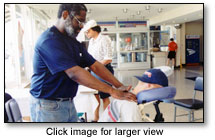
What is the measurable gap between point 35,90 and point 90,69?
1.73 ft

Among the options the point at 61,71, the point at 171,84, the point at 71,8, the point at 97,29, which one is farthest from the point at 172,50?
the point at 61,71

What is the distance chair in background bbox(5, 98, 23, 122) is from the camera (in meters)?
2.02

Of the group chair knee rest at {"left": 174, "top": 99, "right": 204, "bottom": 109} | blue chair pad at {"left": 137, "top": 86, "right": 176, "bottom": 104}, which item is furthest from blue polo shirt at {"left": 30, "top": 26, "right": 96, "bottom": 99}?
chair knee rest at {"left": 174, "top": 99, "right": 204, "bottom": 109}

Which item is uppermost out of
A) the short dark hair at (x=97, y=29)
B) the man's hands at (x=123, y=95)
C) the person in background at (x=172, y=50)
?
the short dark hair at (x=97, y=29)

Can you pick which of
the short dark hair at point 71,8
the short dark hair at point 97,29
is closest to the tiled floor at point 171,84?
the short dark hair at point 97,29

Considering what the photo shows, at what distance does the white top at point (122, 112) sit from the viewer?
1852 mm

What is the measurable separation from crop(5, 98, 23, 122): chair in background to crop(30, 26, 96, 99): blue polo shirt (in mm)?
344

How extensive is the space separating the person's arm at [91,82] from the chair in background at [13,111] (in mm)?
741

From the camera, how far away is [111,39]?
85.0 inches

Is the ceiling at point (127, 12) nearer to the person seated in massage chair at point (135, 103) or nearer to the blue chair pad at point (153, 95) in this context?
the person seated in massage chair at point (135, 103)

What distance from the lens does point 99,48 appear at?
2055mm

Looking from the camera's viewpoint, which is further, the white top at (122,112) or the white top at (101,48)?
the white top at (101,48)

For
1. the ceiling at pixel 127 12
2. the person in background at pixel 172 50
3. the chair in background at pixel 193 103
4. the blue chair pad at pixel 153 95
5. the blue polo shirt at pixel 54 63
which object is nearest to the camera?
the blue polo shirt at pixel 54 63
